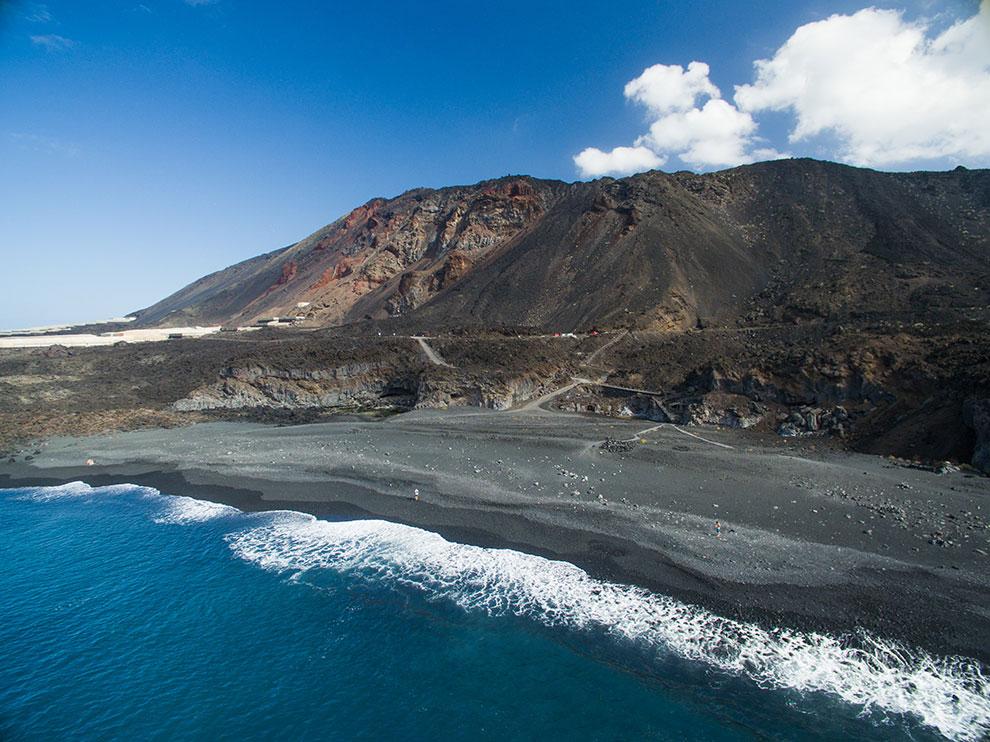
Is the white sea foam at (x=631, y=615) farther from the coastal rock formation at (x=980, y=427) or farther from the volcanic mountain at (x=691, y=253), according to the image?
the volcanic mountain at (x=691, y=253)

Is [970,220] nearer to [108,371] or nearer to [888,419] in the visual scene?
[888,419]

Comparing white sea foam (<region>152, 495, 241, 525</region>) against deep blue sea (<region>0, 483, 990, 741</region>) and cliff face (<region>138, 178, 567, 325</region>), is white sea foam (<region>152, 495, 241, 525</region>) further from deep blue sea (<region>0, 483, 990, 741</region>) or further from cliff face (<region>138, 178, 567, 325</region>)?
cliff face (<region>138, 178, 567, 325</region>)

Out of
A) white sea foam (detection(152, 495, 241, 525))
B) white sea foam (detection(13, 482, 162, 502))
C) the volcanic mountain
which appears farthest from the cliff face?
white sea foam (detection(152, 495, 241, 525))

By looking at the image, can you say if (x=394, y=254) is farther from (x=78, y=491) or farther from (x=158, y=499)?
(x=158, y=499)

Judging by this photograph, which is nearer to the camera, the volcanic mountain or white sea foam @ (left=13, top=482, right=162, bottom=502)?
white sea foam @ (left=13, top=482, right=162, bottom=502)

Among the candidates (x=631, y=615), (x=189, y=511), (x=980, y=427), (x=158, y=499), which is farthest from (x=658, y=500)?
(x=158, y=499)

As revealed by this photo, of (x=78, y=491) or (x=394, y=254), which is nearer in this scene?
(x=78, y=491)

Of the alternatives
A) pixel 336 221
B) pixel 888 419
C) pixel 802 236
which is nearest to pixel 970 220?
pixel 802 236
